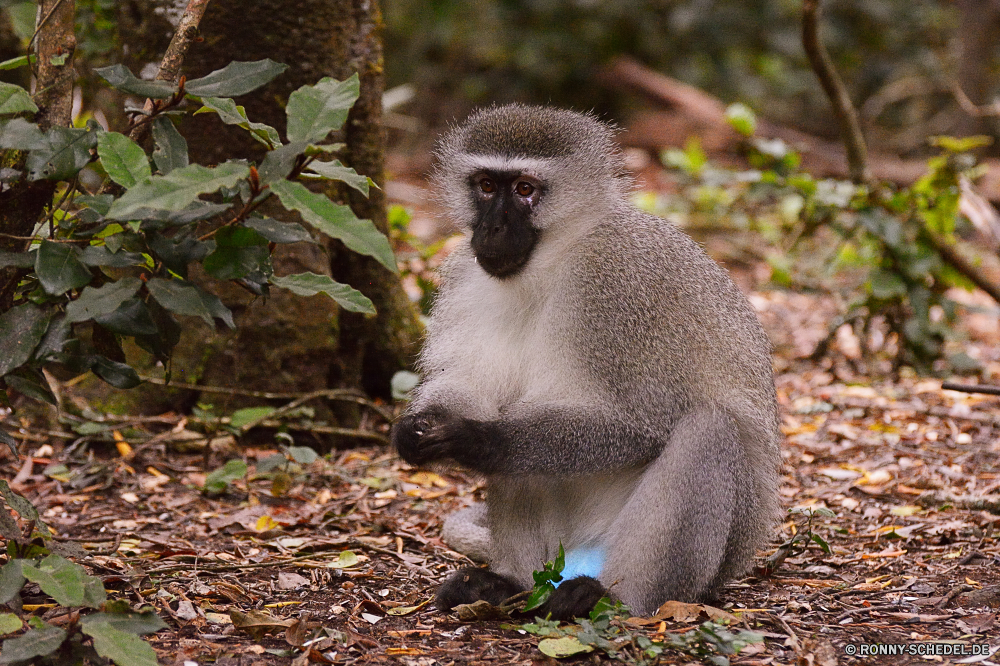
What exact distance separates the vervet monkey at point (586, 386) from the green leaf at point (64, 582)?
131 cm

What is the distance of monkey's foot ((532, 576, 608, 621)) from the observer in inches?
141

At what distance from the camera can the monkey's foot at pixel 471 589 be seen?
147 inches

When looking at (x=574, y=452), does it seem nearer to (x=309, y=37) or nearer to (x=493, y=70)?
(x=309, y=37)

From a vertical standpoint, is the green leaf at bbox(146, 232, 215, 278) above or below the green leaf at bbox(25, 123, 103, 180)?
below

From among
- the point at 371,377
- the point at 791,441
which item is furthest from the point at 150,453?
the point at 791,441

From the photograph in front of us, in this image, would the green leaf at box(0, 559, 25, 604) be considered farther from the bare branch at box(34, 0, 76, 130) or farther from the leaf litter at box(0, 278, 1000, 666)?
the bare branch at box(34, 0, 76, 130)

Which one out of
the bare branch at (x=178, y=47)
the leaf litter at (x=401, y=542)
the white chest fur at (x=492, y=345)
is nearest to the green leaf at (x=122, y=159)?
the bare branch at (x=178, y=47)

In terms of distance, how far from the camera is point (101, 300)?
9.32 ft

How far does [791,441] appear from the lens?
5980 mm

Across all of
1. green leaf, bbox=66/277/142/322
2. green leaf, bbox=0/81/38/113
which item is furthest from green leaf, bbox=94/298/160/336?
green leaf, bbox=0/81/38/113

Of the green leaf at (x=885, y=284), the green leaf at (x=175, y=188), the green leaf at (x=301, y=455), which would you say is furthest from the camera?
the green leaf at (x=885, y=284)

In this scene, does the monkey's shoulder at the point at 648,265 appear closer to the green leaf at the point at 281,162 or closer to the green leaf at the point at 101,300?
the green leaf at the point at 281,162

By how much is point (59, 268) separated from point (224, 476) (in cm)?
203

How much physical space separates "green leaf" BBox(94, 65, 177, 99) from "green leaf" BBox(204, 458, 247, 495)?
2203mm
